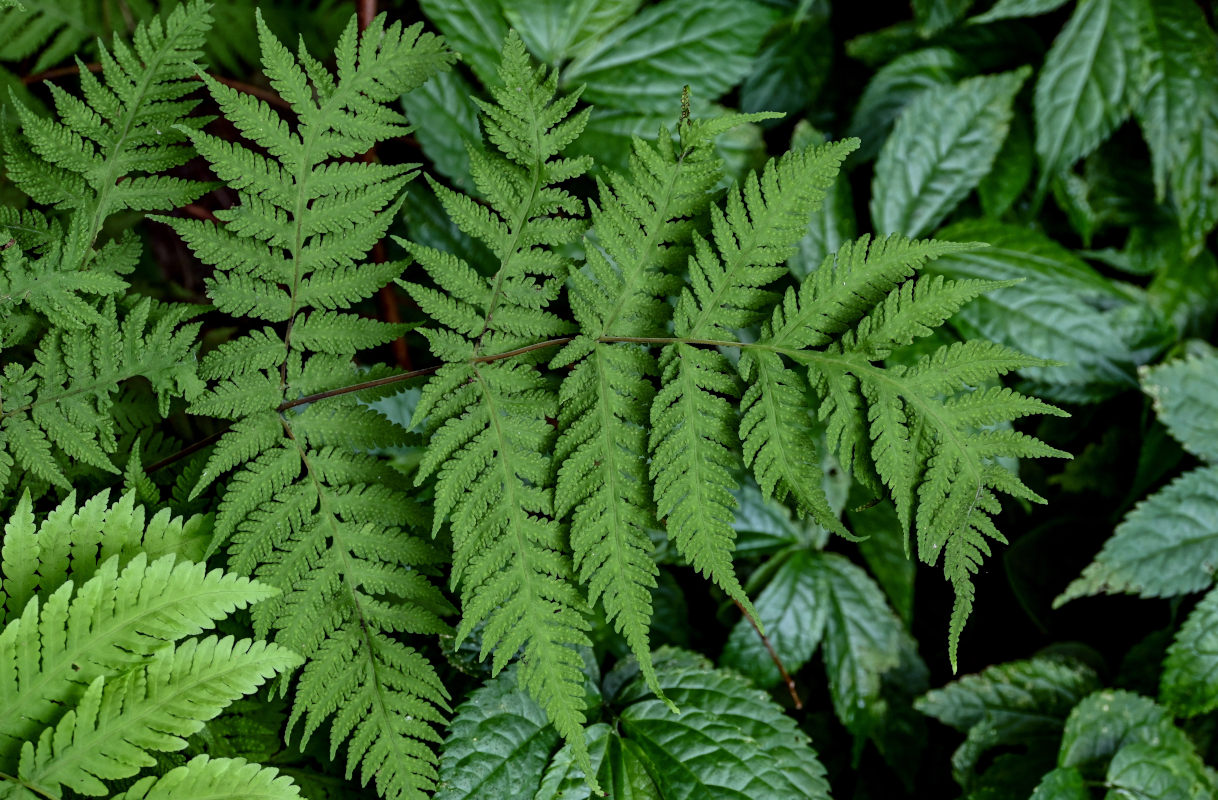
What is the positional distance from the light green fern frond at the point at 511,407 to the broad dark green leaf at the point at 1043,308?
3.23 ft

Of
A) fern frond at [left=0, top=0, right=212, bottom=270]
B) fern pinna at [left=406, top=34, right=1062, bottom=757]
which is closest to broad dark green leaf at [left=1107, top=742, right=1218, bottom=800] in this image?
fern pinna at [left=406, top=34, right=1062, bottom=757]

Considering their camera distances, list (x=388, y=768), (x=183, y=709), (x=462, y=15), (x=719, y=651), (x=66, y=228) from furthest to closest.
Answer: (x=719, y=651) < (x=462, y=15) < (x=66, y=228) < (x=388, y=768) < (x=183, y=709)

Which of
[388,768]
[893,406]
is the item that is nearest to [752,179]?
[893,406]

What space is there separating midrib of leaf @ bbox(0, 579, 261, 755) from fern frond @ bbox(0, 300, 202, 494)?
229 millimetres

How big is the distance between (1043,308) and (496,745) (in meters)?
1.42

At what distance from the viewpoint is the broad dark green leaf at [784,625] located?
1785mm

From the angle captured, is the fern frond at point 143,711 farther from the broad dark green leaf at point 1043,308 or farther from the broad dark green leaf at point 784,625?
the broad dark green leaf at point 1043,308

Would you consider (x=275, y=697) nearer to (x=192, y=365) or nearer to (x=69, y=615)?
(x=69, y=615)

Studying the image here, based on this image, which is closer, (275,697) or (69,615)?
(69,615)

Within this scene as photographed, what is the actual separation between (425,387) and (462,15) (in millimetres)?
1004

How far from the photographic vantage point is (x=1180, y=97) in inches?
73.0

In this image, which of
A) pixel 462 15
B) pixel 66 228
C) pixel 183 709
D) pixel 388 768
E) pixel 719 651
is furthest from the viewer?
pixel 719 651

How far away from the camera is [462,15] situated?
1.81 metres

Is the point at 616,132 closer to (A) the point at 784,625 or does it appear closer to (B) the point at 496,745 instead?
(A) the point at 784,625
